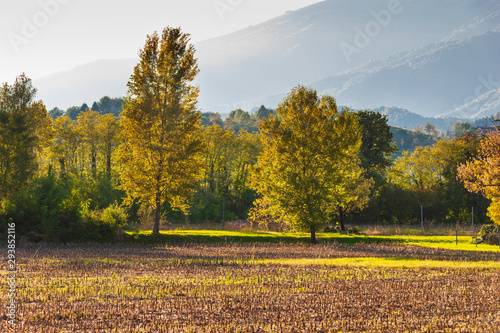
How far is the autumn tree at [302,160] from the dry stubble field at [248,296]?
48.9ft

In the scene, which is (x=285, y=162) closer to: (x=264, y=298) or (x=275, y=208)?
(x=275, y=208)

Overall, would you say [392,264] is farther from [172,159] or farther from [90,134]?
[90,134]

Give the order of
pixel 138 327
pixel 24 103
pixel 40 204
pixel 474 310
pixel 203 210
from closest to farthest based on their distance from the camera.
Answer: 1. pixel 138 327
2. pixel 474 310
3. pixel 40 204
4. pixel 24 103
5. pixel 203 210

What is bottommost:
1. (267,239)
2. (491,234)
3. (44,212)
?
(267,239)

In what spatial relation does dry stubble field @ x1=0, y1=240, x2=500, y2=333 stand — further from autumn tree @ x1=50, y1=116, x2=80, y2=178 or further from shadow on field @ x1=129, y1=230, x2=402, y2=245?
autumn tree @ x1=50, y1=116, x2=80, y2=178

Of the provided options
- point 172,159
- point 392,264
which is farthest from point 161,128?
point 392,264

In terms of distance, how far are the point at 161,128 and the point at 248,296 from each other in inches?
1082

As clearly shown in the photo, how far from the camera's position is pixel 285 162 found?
38.1 m

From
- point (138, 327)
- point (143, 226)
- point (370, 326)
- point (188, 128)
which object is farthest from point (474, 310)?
point (143, 226)

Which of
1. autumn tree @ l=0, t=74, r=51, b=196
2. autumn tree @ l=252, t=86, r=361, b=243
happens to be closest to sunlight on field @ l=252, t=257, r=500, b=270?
autumn tree @ l=252, t=86, r=361, b=243

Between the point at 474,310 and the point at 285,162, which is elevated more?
the point at 285,162

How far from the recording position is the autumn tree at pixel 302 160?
122ft

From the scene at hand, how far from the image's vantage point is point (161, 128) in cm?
3850

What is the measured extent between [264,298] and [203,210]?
58931 millimetres
